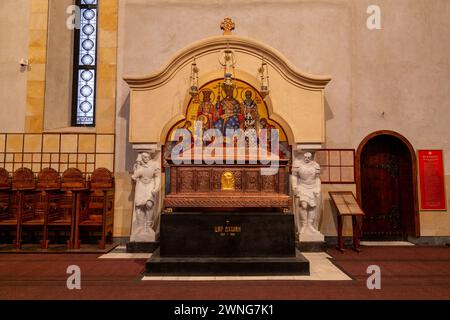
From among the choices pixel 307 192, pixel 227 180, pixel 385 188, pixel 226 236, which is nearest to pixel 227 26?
pixel 227 180

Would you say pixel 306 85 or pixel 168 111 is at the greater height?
pixel 306 85

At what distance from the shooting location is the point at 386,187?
25.7 ft

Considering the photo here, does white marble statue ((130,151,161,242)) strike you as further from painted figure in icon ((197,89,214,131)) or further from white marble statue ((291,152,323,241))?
white marble statue ((291,152,323,241))

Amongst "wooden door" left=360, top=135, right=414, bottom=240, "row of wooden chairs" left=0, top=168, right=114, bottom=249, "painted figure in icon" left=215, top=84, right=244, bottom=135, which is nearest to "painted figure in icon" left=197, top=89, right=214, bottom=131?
"painted figure in icon" left=215, top=84, right=244, bottom=135

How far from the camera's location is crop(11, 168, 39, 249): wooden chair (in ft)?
21.9

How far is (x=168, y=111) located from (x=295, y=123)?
2.51 meters

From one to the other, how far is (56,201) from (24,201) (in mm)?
616

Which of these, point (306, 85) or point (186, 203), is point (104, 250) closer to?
point (186, 203)

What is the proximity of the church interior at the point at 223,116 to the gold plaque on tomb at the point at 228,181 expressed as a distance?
92 centimetres

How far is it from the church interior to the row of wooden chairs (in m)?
0.04

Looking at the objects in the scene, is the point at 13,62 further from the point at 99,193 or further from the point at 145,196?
the point at 145,196

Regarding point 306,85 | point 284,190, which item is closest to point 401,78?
point 306,85

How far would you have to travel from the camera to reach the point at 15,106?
25.6ft

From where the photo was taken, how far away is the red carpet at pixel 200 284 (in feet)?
13.6
